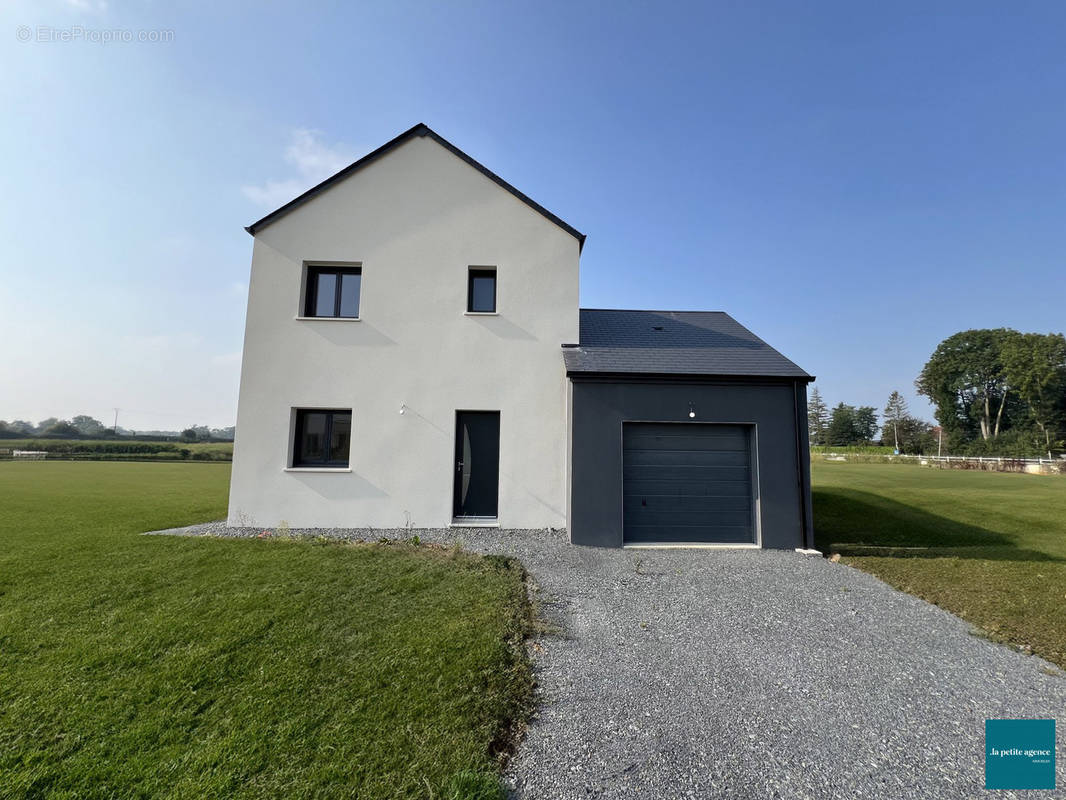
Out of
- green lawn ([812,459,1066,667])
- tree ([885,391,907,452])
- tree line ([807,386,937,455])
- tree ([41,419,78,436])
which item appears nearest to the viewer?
green lawn ([812,459,1066,667])

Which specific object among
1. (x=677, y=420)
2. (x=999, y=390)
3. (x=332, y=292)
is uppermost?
(x=999, y=390)

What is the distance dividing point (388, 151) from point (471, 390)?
626cm

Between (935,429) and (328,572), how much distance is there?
91.1 metres

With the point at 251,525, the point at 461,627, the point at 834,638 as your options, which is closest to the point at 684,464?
the point at 834,638

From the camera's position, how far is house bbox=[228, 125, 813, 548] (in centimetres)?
834

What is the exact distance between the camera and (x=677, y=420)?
8406 millimetres

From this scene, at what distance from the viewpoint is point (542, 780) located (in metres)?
2.42

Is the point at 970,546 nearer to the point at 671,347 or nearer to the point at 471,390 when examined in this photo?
the point at 671,347

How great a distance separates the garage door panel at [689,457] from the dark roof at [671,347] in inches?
64.7

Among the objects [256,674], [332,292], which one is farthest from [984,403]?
[256,674]

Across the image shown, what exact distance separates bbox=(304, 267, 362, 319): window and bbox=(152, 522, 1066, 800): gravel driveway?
7726mm

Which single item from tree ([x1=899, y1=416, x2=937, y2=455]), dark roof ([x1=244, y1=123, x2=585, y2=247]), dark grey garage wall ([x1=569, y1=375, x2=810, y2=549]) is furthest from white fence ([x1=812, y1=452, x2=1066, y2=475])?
dark roof ([x1=244, y1=123, x2=585, y2=247])

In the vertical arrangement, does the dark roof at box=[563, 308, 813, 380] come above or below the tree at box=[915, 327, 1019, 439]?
below

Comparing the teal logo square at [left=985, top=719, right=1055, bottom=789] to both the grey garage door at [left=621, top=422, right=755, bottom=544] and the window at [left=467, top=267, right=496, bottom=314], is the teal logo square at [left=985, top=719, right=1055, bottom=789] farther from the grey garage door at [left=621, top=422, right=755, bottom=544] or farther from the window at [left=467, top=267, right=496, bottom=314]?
the window at [left=467, top=267, right=496, bottom=314]
